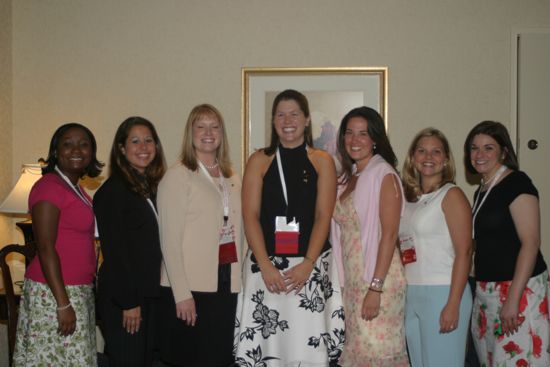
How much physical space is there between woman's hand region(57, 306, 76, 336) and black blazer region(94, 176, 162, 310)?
0.17 metres

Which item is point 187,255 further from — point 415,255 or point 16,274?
point 16,274

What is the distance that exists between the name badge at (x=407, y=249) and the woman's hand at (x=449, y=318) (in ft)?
0.93

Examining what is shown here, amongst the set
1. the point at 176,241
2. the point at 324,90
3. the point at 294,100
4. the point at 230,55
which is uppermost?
the point at 230,55

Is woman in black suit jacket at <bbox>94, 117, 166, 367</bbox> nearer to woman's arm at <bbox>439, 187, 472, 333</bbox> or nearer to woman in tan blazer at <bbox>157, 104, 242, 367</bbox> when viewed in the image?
woman in tan blazer at <bbox>157, 104, 242, 367</bbox>

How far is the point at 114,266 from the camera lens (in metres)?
2.47

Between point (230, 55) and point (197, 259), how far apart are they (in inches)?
84.5

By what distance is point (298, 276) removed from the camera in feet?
8.19

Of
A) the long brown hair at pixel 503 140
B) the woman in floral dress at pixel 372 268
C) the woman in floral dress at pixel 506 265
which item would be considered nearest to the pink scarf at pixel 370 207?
the woman in floral dress at pixel 372 268

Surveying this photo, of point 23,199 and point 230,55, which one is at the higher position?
point 230,55

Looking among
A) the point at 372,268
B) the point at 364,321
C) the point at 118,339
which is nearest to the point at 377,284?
the point at 372,268

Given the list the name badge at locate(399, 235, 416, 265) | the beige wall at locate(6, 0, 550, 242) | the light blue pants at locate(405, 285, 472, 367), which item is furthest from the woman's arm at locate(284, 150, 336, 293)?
the beige wall at locate(6, 0, 550, 242)

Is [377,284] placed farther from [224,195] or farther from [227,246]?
[224,195]

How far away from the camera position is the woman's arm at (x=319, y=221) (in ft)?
8.22

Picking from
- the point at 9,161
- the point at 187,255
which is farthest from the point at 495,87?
the point at 9,161
